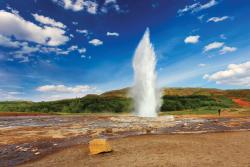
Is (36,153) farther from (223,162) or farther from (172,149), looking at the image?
(223,162)

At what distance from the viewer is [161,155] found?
571 inches

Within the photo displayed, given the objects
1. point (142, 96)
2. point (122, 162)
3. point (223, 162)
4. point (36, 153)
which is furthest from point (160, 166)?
point (142, 96)

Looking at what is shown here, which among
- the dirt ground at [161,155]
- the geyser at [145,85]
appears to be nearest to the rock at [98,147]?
the dirt ground at [161,155]

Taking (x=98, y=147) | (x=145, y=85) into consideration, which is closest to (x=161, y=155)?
(x=98, y=147)

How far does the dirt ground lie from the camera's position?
42.5 ft

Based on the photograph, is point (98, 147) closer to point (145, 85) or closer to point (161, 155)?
point (161, 155)

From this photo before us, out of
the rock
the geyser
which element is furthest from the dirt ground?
the geyser

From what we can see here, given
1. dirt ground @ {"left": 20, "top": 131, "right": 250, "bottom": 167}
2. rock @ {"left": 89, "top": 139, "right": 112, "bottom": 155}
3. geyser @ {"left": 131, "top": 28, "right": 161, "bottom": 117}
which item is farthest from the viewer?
geyser @ {"left": 131, "top": 28, "right": 161, "bottom": 117}

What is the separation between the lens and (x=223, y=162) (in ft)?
41.7

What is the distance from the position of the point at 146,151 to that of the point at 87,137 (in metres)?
8.05

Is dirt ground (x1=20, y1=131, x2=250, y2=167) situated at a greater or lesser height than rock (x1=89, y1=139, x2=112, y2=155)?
lesser

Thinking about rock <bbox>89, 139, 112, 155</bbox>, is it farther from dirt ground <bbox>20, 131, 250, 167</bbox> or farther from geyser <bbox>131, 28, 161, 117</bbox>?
geyser <bbox>131, 28, 161, 117</bbox>

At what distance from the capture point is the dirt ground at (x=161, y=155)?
42.5 feet

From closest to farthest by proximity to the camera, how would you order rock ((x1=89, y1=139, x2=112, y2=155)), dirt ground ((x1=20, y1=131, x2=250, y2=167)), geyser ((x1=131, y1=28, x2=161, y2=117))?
dirt ground ((x1=20, y1=131, x2=250, y2=167)) → rock ((x1=89, y1=139, x2=112, y2=155)) → geyser ((x1=131, y1=28, x2=161, y2=117))
